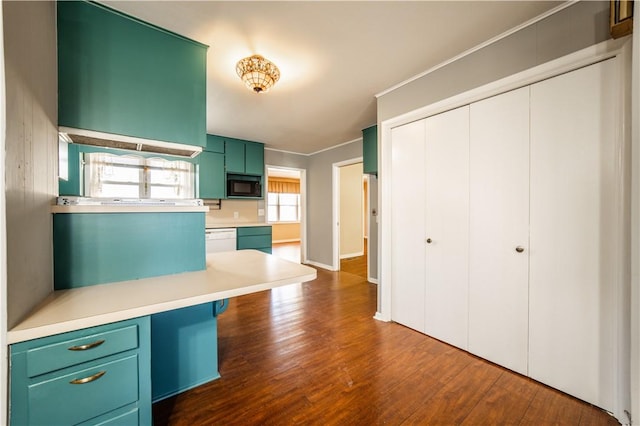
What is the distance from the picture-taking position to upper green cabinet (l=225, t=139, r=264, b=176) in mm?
4438

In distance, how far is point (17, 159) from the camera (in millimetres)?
896

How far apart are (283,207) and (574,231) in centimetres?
841

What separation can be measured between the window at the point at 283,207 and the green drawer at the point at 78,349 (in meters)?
7.94

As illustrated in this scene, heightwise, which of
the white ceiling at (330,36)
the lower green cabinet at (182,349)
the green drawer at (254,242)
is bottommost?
the lower green cabinet at (182,349)

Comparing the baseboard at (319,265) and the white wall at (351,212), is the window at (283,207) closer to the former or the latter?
the white wall at (351,212)

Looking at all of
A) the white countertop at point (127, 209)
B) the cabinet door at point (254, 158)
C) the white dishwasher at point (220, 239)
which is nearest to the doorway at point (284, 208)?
the cabinet door at point (254, 158)

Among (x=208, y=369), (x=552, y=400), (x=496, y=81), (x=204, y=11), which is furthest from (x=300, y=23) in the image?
(x=552, y=400)

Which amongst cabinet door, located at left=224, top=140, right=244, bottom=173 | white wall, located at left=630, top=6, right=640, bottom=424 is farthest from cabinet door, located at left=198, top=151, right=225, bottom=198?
white wall, located at left=630, top=6, right=640, bottom=424

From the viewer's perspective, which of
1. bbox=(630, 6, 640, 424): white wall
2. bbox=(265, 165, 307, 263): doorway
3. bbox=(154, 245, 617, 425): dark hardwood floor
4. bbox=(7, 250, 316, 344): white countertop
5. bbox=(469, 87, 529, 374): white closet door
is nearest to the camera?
bbox=(7, 250, 316, 344): white countertop

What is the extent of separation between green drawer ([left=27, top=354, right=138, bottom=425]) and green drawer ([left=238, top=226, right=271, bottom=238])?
3289 millimetres

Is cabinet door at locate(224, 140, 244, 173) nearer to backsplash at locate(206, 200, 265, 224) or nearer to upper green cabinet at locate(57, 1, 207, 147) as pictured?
backsplash at locate(206, 200, 265, 224)

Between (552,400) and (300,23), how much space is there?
302 centimetres

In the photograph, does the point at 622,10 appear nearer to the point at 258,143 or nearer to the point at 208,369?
the point at 208,369

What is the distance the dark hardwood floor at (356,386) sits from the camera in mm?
1432
